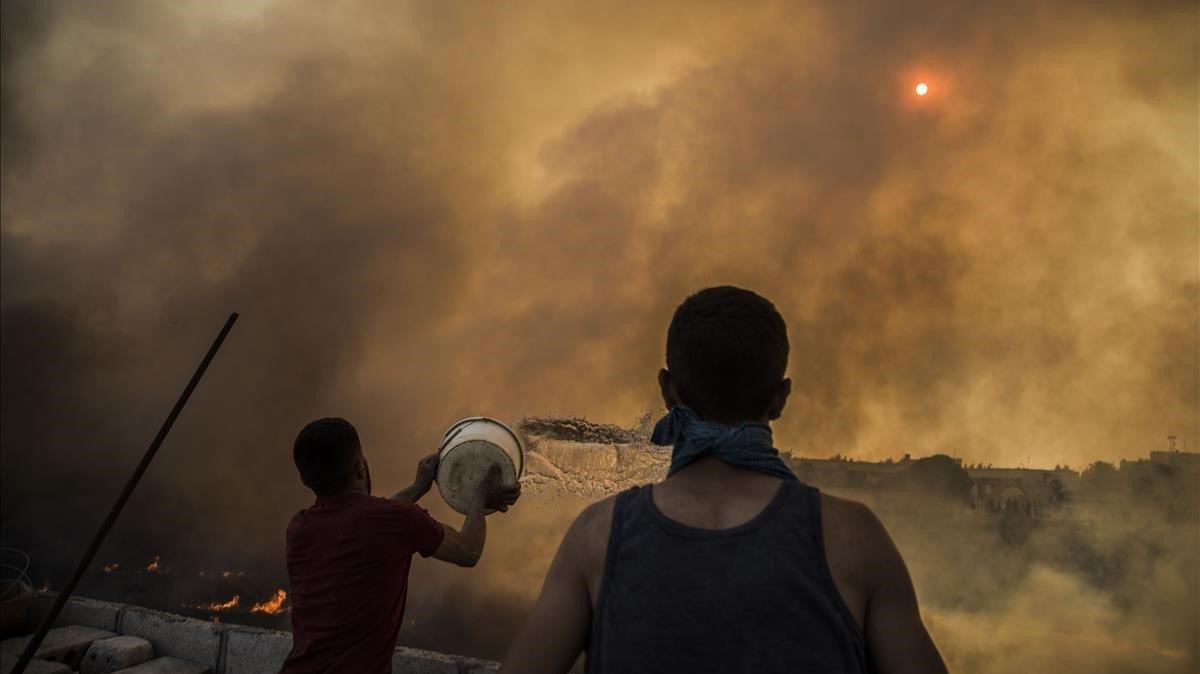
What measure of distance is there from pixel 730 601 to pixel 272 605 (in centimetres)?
1830

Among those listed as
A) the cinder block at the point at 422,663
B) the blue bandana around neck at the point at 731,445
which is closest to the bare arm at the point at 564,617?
the blue bandana around neck at the point at 731,445

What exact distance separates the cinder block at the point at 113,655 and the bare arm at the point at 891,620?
7.66 meters

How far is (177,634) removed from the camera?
22.7 feet

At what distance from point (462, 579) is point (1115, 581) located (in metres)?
15.1

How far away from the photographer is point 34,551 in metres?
18.2

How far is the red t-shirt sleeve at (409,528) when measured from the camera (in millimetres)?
3184

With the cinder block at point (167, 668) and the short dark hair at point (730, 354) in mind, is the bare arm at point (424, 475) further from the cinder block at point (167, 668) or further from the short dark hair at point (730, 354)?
the cinder block at point (167, 668)

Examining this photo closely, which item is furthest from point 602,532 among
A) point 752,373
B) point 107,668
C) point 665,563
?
point 107,668

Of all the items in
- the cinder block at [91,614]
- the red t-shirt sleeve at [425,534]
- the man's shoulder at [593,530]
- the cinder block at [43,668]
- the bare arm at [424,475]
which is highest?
the bare arm at [424,475]

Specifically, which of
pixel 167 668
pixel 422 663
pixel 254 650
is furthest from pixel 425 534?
pixel 167 668

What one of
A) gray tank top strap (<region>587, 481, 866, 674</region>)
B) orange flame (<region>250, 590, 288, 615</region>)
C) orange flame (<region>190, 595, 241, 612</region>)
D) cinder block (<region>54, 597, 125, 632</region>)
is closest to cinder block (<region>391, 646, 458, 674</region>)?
cinder block (<region>54, 597, 125, 632</region>)

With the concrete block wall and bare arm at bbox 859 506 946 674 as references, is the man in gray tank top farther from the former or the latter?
the concrete block wall

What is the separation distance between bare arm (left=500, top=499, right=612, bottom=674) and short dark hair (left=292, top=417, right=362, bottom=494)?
1843 millimetres

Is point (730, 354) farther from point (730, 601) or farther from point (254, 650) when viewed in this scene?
point (254, 650)
